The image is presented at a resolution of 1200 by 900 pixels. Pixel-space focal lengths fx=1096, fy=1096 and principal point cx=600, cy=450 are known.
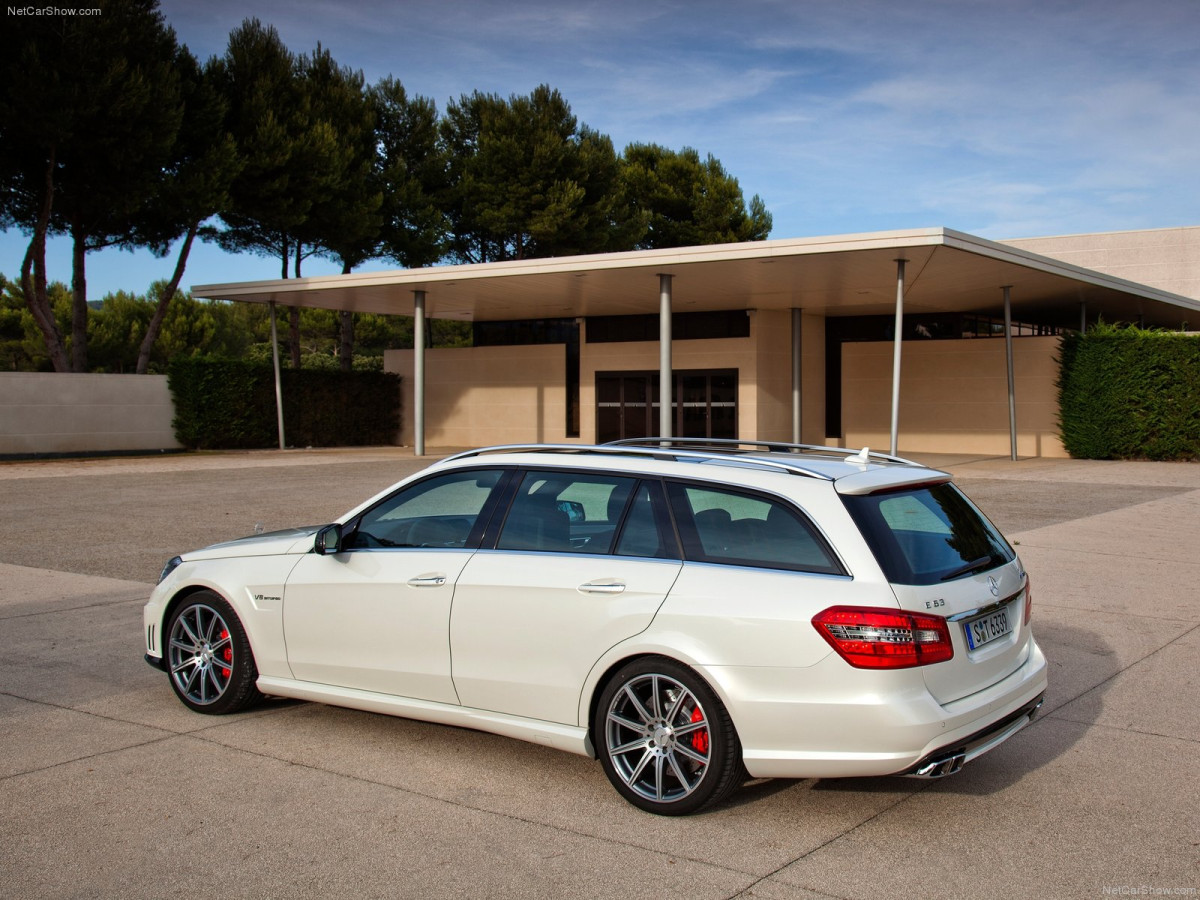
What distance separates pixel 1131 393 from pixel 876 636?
76.7 ft

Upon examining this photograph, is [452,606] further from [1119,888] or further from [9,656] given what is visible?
[9,656]

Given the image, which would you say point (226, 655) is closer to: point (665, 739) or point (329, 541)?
point (329, 541)

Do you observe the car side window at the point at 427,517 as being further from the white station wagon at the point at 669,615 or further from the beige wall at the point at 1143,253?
the beige wall at the point at 1143,253

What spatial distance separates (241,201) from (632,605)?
3244 cm

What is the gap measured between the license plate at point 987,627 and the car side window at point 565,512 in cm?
142

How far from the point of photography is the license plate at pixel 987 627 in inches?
162

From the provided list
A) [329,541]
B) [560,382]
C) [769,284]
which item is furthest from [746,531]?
[560,382]

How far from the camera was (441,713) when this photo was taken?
15.5 feet

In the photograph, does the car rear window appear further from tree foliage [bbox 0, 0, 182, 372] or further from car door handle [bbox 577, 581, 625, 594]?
tree foliage [bbox 0, 0, 182, 372]

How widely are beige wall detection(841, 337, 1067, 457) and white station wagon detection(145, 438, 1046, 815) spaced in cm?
2462

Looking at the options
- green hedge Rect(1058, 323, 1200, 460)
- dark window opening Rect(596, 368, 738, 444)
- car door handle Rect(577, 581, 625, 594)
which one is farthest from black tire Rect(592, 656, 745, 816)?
dark window opening Rect(596, 368, 738, 444)

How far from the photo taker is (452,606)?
4.68 metres

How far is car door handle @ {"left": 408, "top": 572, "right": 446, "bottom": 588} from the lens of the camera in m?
4.75

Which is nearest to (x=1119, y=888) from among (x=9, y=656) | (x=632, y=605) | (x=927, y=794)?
(x=927, y=794)
